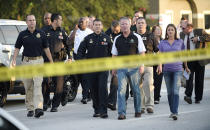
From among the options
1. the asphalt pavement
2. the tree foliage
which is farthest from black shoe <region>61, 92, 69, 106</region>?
the tree foliage

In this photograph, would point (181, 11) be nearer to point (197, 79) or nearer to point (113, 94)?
point (197, 79)

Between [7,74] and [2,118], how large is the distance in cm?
100

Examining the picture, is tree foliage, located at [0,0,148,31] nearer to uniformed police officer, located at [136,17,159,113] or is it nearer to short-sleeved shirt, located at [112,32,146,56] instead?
uniformed police officer, located at [136,17,159,113]

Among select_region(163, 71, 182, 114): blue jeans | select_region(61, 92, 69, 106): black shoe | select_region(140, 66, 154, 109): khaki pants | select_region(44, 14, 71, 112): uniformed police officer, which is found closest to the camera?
select_region(163, 71, 182, 114): blue jeans

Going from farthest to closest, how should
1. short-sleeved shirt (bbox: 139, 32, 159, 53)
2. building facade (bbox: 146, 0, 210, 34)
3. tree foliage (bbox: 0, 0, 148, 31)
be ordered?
building facade (bbox: 146, 0, 210, 34), tree foliage (bbox: 0, 0, 148, 31), short-sleeved shirt (bbox: 139, 32, 159, 53)

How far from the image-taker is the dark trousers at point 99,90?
12180 millimetres

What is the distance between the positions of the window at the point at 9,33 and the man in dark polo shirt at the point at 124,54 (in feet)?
10.4

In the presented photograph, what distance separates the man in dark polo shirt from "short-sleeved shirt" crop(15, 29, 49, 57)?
1.33 meters

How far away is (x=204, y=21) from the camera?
53.2 metres

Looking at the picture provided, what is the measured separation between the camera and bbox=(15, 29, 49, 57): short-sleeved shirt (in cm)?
1213

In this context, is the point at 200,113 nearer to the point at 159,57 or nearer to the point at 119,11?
the point at 159,57

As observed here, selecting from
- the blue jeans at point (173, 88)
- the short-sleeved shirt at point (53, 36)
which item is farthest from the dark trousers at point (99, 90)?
the short-sleeved shirt at point (53, 36)

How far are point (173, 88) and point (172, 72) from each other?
0.92 ft

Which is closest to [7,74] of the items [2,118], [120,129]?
[2,118]
